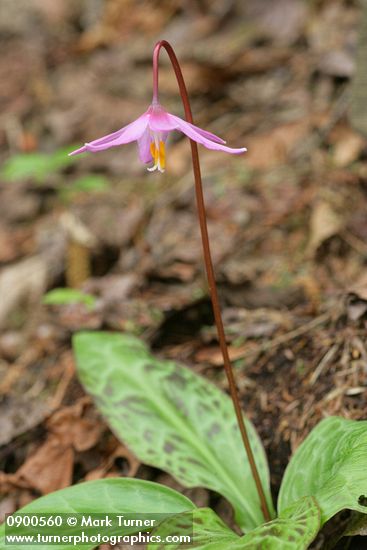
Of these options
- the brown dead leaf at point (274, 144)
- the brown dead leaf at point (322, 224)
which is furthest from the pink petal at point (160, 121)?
the brown dead leaf at point (274, 144)

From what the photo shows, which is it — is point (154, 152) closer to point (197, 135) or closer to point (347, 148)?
point (197, 135)

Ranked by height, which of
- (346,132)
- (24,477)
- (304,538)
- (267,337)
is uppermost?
(346,132)

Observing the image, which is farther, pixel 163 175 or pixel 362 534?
pixel 163 175

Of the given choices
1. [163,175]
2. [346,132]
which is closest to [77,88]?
[163,175]

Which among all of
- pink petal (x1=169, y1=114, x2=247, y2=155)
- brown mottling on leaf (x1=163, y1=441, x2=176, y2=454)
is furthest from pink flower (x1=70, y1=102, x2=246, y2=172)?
brown mottling on leaf (x1=163, y1=441, x2=176, y2=454)

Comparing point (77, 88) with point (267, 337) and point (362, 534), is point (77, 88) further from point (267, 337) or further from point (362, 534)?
point (362, 534)

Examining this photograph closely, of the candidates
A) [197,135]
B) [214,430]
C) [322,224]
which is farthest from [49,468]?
[322,224]

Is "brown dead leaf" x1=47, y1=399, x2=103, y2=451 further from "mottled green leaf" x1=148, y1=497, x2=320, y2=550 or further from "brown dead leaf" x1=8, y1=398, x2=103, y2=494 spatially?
"mottled green leaf" x1=148, y1=497, x2=320, y2=550
